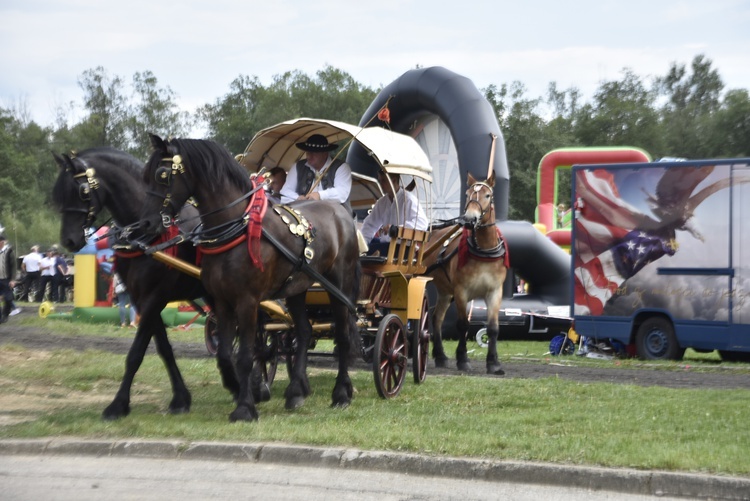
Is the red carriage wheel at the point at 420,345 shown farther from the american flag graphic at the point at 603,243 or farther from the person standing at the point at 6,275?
the person standing at the point at 6,275

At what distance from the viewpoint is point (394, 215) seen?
11.7 m

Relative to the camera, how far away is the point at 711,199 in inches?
606

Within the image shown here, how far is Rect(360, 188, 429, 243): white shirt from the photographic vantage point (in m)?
11.7

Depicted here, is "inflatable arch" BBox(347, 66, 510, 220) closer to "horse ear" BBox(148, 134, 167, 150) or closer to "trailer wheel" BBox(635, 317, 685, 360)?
"trailer wheel" BBox(635, 317, 685, 360)

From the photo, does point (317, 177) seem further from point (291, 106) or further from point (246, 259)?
point (291, 106)

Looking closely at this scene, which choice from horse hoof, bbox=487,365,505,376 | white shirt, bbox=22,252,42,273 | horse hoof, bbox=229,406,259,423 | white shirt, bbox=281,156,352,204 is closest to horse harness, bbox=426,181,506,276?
horse hoof, bbox=487,365,505,376

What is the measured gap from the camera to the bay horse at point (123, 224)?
906 cm

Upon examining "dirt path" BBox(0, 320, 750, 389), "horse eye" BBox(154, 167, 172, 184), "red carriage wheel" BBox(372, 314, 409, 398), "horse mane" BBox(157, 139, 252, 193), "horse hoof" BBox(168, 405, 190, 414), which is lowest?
"horse hoof" BBox(168, 405, 190, 414)

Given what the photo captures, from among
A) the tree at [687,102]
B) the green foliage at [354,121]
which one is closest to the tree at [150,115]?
the green foliage at [354,121]

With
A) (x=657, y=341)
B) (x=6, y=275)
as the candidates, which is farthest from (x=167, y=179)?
Answer: (x=6, y=275)

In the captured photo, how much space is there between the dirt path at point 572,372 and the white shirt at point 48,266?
1559cm

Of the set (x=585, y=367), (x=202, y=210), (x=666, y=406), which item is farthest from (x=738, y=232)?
(x=202, y=210)

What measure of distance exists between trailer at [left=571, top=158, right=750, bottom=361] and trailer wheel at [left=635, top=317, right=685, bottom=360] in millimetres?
15

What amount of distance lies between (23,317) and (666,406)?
18.1 metres
